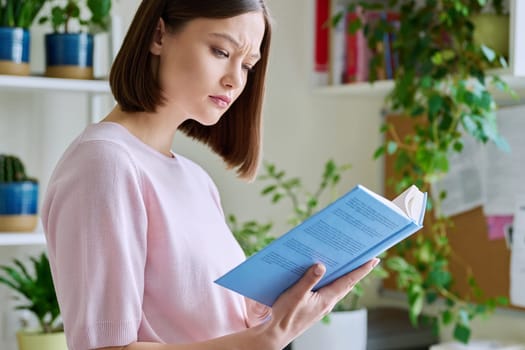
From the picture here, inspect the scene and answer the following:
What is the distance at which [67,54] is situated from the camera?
5.99 feet

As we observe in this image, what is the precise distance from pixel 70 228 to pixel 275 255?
0.23 metres

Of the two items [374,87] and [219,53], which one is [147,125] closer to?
[219,53]

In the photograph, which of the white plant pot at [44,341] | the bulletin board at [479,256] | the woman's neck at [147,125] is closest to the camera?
the woman's neck at [147,125]

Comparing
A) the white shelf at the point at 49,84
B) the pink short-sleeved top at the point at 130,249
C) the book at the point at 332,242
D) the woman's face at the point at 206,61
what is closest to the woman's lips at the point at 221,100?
the woman's face at the point at 206,61

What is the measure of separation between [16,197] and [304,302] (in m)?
0.99

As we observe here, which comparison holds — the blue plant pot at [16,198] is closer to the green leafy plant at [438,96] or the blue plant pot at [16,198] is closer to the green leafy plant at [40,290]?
the green leafy plant at [40,290]

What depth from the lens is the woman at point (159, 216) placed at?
37.4 inches

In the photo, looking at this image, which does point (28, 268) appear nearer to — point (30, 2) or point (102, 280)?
point (30, 2)

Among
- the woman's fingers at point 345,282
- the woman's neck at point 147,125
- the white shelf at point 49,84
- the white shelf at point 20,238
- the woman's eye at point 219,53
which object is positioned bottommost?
the white shelf at point 20,238

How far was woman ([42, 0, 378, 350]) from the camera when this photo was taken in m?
0.95

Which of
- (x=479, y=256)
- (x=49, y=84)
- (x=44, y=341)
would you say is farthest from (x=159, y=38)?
(x=479, y=256)

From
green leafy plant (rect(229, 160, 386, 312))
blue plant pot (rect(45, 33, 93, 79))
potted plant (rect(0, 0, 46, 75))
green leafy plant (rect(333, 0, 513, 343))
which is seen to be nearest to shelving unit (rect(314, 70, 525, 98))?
green leafy plant (rect(333, 0, 513, 343))

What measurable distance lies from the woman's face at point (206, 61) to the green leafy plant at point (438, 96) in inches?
35.0

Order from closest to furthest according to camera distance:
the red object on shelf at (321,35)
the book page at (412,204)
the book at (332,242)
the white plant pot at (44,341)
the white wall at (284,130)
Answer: the book at (332,242) < the book page at (412,204) < the white plant pot at (44,341) < the white wall at (284,130) < the red object on shelf at (321,35)
